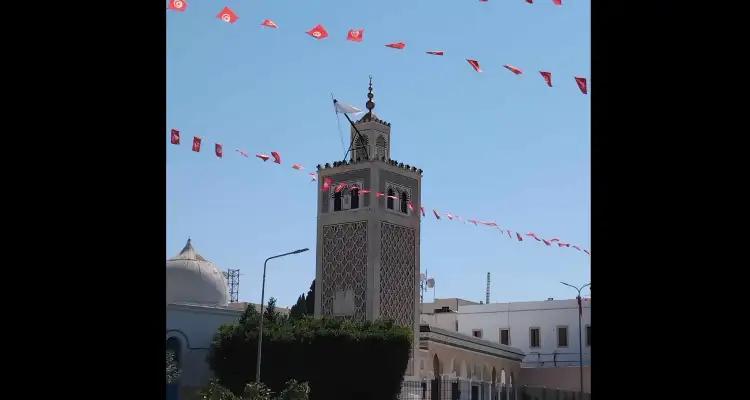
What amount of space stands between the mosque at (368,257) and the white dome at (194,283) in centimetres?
3

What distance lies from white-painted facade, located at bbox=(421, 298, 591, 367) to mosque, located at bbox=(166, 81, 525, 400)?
858 cm

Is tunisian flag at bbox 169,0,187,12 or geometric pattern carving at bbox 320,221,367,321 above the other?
tunisian flag at bbox 169,0,187,12

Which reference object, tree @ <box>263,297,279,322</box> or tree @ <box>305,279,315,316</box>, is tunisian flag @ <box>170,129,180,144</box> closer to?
tree @ <box>263,297,279,322</box>

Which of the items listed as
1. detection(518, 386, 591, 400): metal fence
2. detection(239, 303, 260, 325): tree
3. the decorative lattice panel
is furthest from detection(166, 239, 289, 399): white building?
detection(518, 386, 591, 400): metal fence

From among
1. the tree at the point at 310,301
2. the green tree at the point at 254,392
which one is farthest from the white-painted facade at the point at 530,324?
the green tree at the point at 254,392

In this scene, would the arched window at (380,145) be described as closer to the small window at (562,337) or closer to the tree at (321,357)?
the tree at (321,357)

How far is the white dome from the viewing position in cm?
2911
